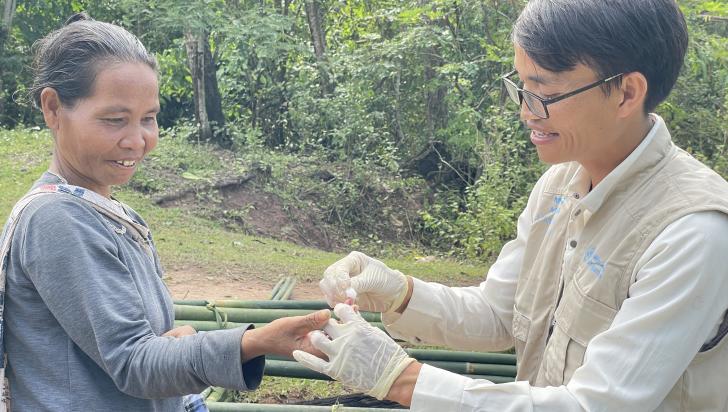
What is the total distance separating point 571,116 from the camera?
2.09 meters

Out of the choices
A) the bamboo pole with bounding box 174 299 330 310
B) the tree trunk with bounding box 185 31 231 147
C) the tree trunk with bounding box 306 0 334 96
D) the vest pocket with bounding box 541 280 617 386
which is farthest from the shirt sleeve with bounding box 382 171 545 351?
the tree trunk with bounding box 306 0 334 96

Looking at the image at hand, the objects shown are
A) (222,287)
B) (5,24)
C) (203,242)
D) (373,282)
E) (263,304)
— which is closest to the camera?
(373,282)

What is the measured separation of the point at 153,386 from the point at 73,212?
0.44 metres

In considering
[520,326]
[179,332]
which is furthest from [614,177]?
[179,332]

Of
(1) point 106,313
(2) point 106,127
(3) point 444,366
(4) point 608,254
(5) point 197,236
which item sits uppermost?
(2) point 106,127

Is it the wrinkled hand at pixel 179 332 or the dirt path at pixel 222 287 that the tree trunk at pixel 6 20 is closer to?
the dirt path at pixel 222 287

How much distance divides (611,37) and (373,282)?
1055 mm

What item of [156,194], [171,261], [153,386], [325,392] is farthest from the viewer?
[156,194]

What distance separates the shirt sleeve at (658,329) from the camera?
184 centimetres

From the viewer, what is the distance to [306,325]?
2006 millimetres

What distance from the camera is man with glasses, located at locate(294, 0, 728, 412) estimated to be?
6.07 ft

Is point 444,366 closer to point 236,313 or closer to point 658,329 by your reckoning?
point 236,313

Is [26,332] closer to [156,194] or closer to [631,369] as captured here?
[631,369]

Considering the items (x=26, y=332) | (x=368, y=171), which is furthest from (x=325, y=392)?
(x=368, y=171)
